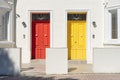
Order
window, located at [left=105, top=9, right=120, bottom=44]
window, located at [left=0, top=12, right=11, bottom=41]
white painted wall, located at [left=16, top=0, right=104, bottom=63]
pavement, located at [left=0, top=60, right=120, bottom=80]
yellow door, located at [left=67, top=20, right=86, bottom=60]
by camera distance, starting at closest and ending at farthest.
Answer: pavement, located at [left=0, top=60, right=120, bottom=80]
window, located at [left=105, top=9, right=120, bottom=44]
window, located at [left=0, top=12, right=11, bottom=41]
white painted wall, located at [left=16, top=0, right=104, bottom=63]
yellow door, located at [left=67, top=20, right=86, bottom=60]

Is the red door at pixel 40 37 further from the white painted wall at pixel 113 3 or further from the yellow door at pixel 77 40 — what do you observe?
the white painted wall at pixel 113 3

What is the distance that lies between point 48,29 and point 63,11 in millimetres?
1457

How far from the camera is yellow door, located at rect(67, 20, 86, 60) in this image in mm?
19359

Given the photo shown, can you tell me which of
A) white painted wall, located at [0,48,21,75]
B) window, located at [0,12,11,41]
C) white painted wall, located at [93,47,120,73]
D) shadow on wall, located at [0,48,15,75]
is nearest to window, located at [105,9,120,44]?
white painted wall, located at [93,47,120,73]

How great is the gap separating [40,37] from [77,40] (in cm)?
224

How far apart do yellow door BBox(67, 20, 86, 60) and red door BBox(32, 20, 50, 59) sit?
1329 millimetres

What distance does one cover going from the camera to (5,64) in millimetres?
14891

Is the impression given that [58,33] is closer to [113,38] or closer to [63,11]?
[63,11]

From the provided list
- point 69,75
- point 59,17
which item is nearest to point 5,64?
point 69,75

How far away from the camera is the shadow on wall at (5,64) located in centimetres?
1481

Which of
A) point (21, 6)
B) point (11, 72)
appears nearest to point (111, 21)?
point (21, 6)

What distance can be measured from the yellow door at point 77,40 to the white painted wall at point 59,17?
0.55 metres

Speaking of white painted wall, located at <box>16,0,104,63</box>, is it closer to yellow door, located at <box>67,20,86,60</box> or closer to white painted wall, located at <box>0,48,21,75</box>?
yellow door, located at <box>67,20,86,60</box>

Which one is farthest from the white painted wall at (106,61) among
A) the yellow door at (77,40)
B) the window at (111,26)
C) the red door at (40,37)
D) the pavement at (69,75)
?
the red door at (40,37)
